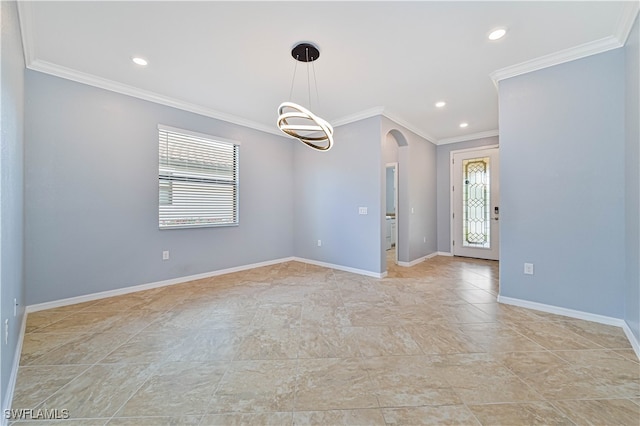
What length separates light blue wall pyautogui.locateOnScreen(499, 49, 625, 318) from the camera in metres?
2.45

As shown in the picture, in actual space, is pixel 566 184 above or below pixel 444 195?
below

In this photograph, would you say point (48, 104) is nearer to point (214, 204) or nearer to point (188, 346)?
point (214, 204)

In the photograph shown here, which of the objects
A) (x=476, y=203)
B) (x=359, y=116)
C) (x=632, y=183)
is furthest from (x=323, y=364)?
(x=476, y=203)

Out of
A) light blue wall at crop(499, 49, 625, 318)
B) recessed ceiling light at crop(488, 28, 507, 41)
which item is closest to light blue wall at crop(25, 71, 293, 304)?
recessed ceiling light at crop(488, 28, 507, 41)

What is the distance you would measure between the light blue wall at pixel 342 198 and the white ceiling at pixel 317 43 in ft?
3.11

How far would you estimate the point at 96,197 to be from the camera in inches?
125

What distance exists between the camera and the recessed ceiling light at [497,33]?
229 cm

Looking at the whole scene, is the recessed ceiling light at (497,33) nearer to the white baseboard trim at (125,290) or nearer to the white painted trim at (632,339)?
the white painted trim at (632,339)

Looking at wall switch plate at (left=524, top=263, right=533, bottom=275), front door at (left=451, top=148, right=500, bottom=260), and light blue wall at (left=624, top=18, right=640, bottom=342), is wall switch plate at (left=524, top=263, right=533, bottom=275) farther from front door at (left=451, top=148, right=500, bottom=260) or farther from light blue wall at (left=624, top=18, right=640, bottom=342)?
front door at (left=451, top=148, right=500, bottom=260)

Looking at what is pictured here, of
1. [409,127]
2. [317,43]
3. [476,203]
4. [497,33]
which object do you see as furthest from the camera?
[476,203]

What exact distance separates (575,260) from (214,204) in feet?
15.6

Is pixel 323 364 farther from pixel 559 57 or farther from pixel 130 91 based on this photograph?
pixel 130 91

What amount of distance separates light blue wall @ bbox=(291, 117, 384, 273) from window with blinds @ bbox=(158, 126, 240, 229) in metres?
1.40

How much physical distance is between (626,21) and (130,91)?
5.22 m
